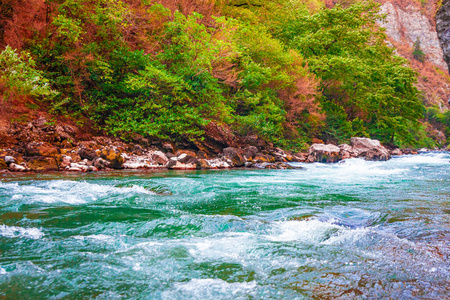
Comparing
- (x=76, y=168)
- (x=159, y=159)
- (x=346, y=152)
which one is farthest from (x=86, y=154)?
(x=346, y=152)

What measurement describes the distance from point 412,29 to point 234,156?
71.5 metres

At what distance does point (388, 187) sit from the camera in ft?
22.5

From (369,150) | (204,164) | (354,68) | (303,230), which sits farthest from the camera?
(354,68)

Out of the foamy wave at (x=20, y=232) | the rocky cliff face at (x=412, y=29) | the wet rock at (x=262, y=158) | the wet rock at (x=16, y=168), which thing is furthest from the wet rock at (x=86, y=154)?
the rocky cliff face at (x=412, y=29)

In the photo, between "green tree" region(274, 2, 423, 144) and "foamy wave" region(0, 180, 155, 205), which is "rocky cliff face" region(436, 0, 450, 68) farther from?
"foamy wave" region(0, 180, 155, 205)

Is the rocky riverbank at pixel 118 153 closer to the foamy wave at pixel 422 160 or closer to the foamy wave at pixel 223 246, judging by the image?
the foamy wave at pixel 422 160

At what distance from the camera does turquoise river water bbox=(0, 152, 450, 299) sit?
204 cm

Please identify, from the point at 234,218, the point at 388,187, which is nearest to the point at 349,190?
the point at 388,187

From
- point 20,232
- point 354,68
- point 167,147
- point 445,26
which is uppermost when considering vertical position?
point 354,68

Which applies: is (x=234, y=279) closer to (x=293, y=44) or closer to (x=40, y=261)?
(x=40, y=261)

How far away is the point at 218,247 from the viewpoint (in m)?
2.84

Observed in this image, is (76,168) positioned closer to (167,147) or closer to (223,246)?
(167,147)

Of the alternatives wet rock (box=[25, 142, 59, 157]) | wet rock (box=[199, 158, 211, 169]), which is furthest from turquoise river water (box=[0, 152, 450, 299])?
wet rock (box=[199, 158, 211, 169])

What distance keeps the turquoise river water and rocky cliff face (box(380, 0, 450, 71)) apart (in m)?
69.9
